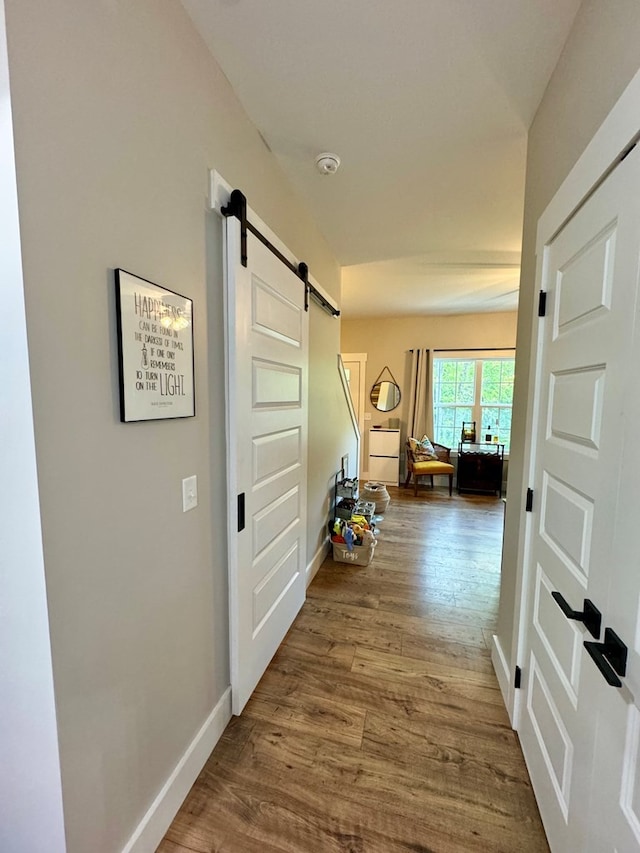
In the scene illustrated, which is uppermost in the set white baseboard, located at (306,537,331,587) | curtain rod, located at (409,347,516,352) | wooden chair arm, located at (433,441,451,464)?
curtain rod, located at (409,347,516,352)

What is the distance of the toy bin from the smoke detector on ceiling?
2.73 metres

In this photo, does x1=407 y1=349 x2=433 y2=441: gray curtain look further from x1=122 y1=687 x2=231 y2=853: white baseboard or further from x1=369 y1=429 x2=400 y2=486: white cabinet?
x1=122 y1=687 x2=231 y2=853: white baseboard

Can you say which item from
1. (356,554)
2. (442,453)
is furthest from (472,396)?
(356,554)

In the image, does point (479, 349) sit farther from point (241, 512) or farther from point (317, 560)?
point (241, 512)

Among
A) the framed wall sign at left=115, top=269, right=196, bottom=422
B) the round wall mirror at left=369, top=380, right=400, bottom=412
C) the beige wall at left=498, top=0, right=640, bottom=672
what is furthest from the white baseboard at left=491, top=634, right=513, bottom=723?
the round wall mirror at left=369, top=380, right=400, bottom=412

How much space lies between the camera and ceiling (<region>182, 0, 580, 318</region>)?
3.93 ft

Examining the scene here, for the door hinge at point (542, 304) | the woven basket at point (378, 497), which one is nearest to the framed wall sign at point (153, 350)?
the door hinge at point (542, 304)

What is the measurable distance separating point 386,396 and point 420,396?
0.57 m

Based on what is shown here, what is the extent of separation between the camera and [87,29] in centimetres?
86

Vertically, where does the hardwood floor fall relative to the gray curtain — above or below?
below

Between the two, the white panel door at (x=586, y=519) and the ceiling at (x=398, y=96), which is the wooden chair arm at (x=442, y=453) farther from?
the white panel door at (x=586, y=519)

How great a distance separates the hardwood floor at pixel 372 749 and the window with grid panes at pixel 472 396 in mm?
3732

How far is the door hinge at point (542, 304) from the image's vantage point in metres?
1.40

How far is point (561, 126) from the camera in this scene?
4.29ft
